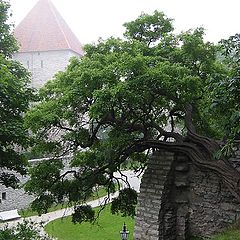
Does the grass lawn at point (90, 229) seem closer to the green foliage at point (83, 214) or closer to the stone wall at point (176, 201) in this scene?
the green foliage at point (83, 214)

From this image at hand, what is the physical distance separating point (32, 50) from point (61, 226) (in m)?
16.6

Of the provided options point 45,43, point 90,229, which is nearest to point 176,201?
point 90,229

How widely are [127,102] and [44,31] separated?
22375 mm

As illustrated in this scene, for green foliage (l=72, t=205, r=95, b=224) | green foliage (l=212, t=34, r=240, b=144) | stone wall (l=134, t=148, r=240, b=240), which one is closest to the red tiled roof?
green foliage (l=72, t=205, r=95, b=224)

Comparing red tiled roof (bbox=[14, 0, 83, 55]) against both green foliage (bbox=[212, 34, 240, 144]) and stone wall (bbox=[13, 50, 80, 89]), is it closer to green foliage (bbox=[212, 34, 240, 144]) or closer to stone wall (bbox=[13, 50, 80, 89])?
stone wall (bbox=[13, 50, 80, 89])

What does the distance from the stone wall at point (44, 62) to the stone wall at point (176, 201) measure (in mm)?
20084

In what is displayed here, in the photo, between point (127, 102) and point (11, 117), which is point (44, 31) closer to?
point (11, 117)

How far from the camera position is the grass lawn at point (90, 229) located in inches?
525

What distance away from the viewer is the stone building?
91.9ft

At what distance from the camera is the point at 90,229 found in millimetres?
14188

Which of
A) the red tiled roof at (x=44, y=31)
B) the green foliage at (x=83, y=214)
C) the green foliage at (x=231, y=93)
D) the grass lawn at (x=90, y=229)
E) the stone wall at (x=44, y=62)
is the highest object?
the red tiled roof at (x=44, y=31)

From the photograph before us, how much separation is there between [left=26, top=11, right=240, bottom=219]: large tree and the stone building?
18890mm

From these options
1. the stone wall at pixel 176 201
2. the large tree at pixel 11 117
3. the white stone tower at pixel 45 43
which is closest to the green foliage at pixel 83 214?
the stone wall at pixel 176 201

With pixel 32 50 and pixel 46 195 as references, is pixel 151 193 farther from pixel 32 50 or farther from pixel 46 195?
pixel 32 50
